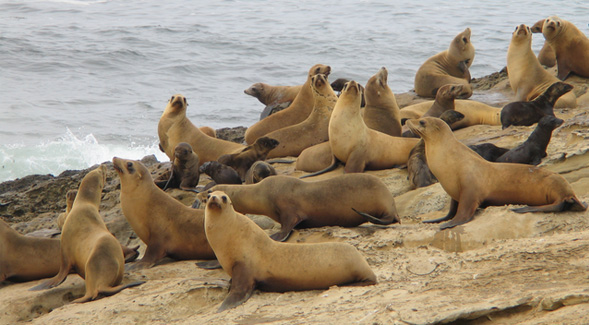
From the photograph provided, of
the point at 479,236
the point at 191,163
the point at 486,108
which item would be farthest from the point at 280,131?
the point at 479,236

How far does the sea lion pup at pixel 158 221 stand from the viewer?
233 inches

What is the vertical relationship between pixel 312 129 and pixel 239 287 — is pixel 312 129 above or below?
below

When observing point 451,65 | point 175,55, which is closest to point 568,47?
point 451,65

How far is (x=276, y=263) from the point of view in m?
4.79

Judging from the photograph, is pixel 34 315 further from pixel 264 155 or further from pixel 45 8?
pixel 45 8

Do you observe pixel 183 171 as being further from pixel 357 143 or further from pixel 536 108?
pixel 536 108

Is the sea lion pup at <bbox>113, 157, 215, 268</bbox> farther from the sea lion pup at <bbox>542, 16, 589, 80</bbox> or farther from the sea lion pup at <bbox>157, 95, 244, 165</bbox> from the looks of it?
the sea lion pup at <bbox>542, 16, 589, 80</bbox>

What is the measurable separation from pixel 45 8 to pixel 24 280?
81.2 feet

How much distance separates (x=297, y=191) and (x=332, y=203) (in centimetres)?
31

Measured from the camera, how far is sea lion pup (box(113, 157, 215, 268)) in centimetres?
592

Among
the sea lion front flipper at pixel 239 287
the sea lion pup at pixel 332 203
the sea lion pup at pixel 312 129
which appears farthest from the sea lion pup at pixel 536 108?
the sea lion front flipper at pixel 239 287

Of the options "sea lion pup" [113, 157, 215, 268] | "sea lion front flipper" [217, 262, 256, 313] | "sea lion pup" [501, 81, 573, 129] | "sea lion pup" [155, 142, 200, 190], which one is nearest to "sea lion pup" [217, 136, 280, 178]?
"sea lion pup" [155, 142, 200, 190]

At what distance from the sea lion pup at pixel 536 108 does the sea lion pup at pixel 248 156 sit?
9.05 ft

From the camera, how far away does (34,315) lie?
5305 mm
